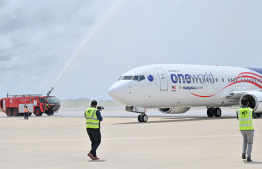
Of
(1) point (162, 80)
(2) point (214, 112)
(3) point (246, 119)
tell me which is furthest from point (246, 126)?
(2) point (214, 112)

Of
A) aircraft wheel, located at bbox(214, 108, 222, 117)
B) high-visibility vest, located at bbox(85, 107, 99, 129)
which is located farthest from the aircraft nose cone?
high-visibility vest, located at bbox(85, 107, 99, 129)

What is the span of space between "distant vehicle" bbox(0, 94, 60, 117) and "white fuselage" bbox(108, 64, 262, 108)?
2417cm

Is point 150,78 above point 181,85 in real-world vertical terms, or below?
above

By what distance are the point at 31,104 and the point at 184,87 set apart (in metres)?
27.0

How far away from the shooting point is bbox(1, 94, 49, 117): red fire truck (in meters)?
56.0

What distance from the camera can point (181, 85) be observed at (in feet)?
116

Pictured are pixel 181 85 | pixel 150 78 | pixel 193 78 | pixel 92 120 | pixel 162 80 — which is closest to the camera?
pixel 92 120

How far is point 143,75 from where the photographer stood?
33125mm

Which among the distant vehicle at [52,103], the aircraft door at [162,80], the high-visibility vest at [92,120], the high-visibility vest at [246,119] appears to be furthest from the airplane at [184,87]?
the distant vehicle at [52,103]

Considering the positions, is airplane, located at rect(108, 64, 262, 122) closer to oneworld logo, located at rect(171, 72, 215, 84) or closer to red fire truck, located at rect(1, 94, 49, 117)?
oneworld logo, located at rect(171, 72, 215, 84)

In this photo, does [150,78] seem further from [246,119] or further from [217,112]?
[246,119]

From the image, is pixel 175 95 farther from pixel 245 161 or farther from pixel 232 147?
pixel 245 161

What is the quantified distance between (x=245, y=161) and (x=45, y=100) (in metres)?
46.1

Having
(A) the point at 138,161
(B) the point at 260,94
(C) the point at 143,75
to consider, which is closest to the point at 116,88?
(C) the point at 143,75
